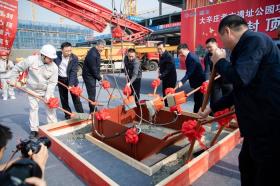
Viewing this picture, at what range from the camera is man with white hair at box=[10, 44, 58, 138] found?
3375 mm

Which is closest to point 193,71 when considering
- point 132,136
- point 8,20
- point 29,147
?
point 132,136

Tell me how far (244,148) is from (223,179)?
32.3 inches

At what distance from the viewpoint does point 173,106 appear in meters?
3.48

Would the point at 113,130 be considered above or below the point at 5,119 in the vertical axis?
above

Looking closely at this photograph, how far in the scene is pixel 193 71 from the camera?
13.0 feet

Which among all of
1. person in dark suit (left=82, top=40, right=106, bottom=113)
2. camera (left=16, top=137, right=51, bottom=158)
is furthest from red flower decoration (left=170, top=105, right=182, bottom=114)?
camera (left=16, top=137, right=51, bottom=158)

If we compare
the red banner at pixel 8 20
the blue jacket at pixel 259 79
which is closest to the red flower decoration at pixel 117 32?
the blue jacket at pixel 259 79

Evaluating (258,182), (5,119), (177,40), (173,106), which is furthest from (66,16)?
(177,40)

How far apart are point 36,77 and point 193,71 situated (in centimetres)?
260

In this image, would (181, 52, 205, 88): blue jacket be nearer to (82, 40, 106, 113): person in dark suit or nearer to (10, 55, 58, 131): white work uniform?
(82, 40, 106, 113): person in dark suit

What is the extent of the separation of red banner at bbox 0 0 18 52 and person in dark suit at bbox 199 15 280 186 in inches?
216

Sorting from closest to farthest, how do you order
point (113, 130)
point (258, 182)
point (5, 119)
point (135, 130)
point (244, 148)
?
point (258, 182) < point (244, 148) < point (135, 130) < point (113, 130) < point (5, 119)

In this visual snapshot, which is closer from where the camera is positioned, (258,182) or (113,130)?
(258,182)

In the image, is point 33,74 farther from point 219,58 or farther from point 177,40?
point 177,40
